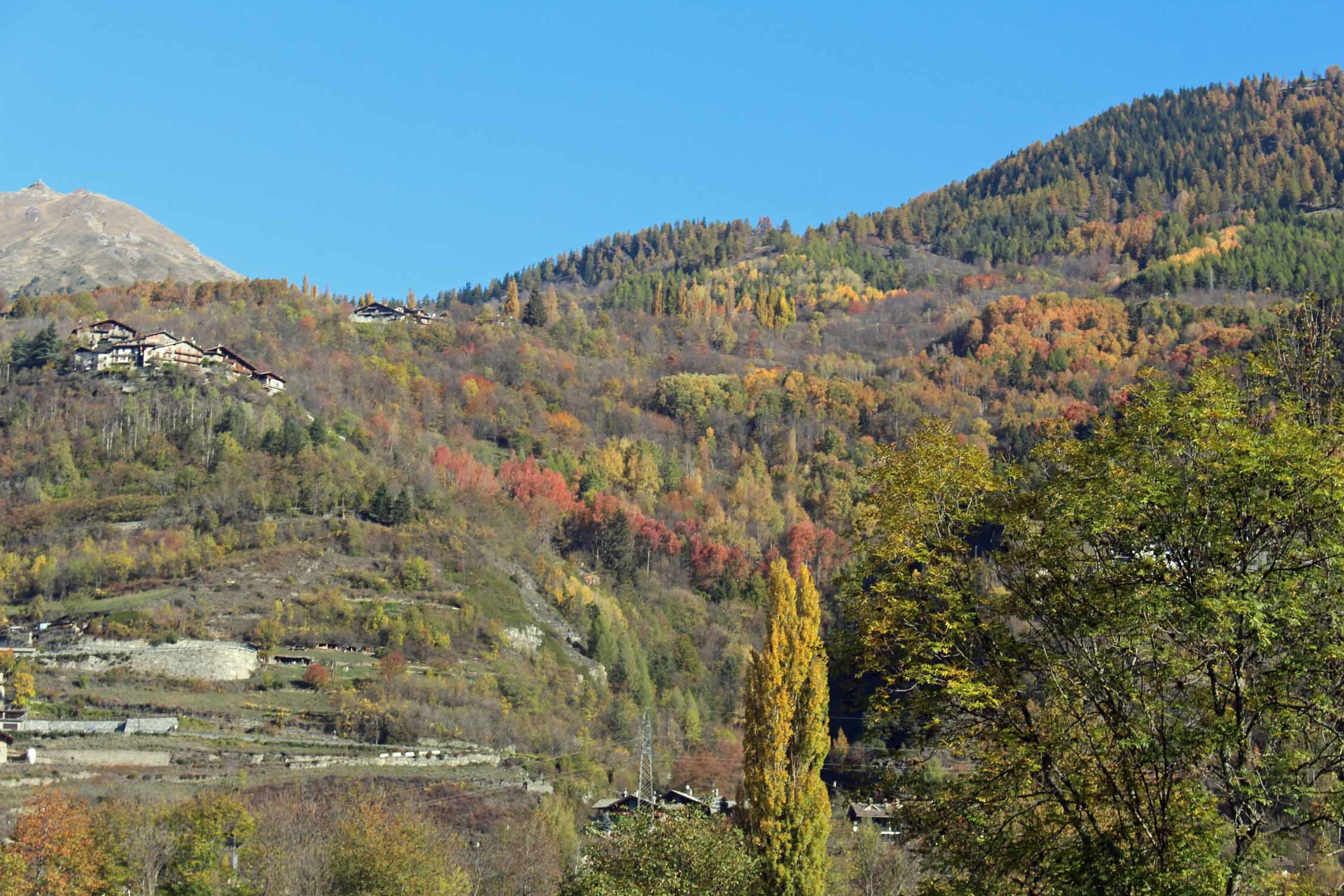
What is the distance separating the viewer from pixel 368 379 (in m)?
126

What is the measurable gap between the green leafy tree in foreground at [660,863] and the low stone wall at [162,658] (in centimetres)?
4967

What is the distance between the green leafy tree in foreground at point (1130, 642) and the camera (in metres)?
11.2

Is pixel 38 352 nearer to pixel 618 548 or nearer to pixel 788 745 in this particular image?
pixel 618 548

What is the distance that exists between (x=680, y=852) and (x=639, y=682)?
211 ft

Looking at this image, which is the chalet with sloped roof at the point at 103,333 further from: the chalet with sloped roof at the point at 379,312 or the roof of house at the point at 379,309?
the roof of house at the point at 379,309

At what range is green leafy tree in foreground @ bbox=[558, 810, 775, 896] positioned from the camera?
22.6 m

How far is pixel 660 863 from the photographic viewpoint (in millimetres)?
22984

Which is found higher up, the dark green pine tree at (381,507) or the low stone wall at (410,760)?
the dark green pine tree at (381,507)

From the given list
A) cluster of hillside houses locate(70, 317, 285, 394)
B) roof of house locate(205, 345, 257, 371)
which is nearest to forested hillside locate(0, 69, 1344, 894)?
cluster of hillside houses locate(70, 317, 285, 394)

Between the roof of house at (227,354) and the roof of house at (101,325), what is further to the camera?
the roof of house at (101,325)

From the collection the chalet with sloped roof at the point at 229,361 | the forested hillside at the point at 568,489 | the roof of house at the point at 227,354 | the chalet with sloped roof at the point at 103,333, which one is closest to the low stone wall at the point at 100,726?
the forested hillside at the point at 568,489

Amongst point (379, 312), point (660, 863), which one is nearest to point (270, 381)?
point (379, 312)

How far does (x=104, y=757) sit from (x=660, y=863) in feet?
135

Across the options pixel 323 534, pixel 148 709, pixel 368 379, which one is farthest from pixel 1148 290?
pixel 148 709
